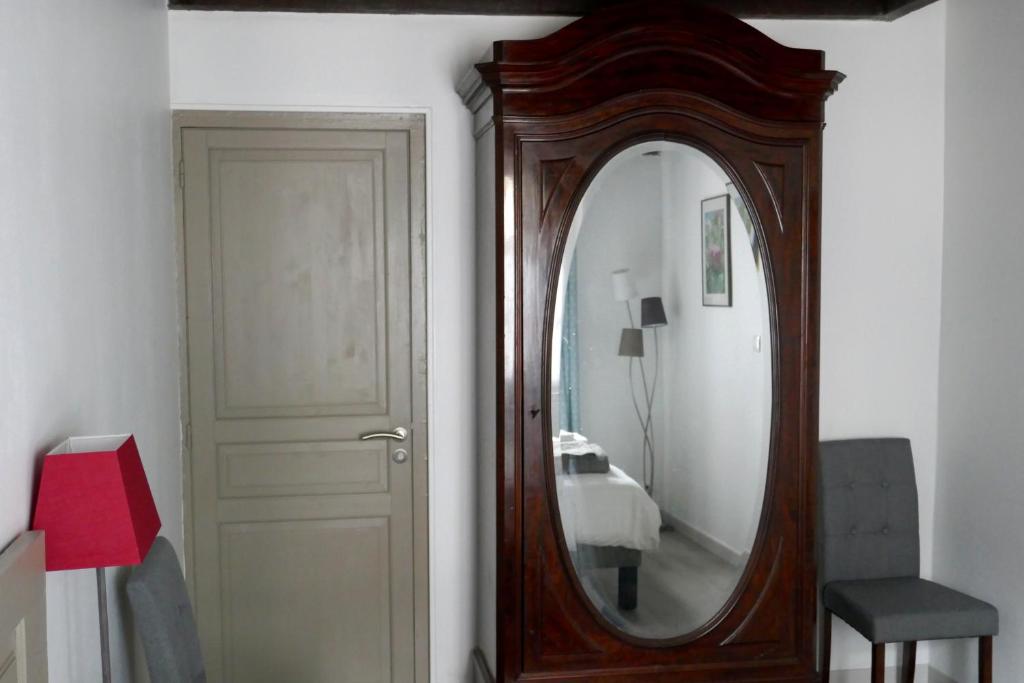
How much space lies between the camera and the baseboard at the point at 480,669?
9.23 feet

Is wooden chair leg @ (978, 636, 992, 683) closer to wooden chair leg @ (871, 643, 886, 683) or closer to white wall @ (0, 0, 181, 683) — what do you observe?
wooden chair leg @ (871, 643, 886, 683)

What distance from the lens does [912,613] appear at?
2686mm

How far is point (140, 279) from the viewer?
2.45 m

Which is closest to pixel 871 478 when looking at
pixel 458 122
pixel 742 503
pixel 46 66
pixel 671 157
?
pixel 742 503

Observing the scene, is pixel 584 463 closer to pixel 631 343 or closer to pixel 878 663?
pixel 631 343

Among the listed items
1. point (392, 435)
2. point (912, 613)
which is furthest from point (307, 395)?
point (912, 613)

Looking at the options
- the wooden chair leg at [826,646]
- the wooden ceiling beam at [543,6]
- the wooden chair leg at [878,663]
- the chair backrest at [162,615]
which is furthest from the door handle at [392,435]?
the wooden chair leg at [878,663]

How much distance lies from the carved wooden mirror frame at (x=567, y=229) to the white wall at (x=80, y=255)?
35.2 inches

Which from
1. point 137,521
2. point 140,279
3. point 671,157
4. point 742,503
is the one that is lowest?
point 742,503

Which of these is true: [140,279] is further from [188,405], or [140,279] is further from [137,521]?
[137,521]

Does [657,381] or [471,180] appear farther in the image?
[471,180]

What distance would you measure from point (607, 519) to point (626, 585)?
0.18m

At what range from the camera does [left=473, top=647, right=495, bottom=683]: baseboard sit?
9.23 feet

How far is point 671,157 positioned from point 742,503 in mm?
951
